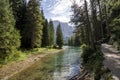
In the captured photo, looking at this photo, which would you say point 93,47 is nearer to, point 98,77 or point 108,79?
point 98,77

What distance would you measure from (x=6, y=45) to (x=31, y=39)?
898 inches

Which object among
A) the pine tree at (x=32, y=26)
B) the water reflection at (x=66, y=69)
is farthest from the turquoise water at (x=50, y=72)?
the pine tree at (x=32, y=26)

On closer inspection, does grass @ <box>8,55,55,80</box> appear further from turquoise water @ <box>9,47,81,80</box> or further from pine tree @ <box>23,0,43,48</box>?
pine tree @ <box>23,0,43,48</box>

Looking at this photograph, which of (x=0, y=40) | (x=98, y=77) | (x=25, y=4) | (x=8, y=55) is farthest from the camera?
(x=25, y=4)

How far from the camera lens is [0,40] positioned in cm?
2697

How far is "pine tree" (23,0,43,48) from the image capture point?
50.2m

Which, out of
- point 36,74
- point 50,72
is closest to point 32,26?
point 50,72

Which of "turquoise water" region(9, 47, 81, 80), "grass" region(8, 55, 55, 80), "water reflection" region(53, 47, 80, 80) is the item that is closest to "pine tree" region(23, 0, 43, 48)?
"water reflection" region(53, 47, 80, 80)

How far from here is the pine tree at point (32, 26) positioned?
50250mm

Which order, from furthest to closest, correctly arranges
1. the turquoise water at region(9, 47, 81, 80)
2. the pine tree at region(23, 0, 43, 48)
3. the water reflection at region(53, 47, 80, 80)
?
the pine tree at region(23, 0, 43, 48), the water reflection at region(53, 47, 80, 80), the turquoise water at region(9, 47, 81, 80)

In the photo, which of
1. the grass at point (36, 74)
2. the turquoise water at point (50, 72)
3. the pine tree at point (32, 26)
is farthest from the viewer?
the pine tree at point (32, 26)

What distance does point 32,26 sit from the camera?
50406mm

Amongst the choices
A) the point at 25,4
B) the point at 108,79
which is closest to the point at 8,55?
the point at 108,79

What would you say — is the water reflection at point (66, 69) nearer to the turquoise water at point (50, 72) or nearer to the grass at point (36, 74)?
the turquoise water at point (50, 72)
